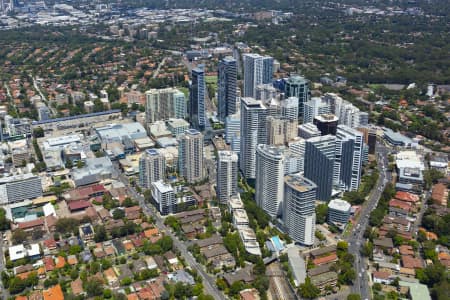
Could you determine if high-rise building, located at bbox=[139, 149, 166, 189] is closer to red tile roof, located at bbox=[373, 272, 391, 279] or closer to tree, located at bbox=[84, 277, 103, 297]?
tree, located at bbox=[84, 277, 103, 297]

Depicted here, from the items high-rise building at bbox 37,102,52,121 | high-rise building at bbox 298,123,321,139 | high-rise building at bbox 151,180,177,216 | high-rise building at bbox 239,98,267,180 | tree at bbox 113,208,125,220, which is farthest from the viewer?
high-rise building at bbox 37,102,52,121

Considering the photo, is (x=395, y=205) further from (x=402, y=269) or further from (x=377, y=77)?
(x=377, y=77)

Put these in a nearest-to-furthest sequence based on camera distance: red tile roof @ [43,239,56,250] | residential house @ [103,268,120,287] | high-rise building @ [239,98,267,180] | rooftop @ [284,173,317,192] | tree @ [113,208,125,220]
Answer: residential house @ [103,268,120,287]
rooftop @ [284,173,317,192]
red tile roof @ [43,239,56,250]
tree @ [113,208,125,220]
high-rise building @ [239,98,267,180]

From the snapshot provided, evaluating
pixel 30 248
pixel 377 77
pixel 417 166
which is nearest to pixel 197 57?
pixel 377 77

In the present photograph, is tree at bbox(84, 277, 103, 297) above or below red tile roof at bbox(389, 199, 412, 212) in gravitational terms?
below

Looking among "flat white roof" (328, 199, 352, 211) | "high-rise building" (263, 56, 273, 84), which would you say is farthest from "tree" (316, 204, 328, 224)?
"high-rise building" (263, 56, 273, 84)

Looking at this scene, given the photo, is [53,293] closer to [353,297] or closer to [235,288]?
[235,288]
